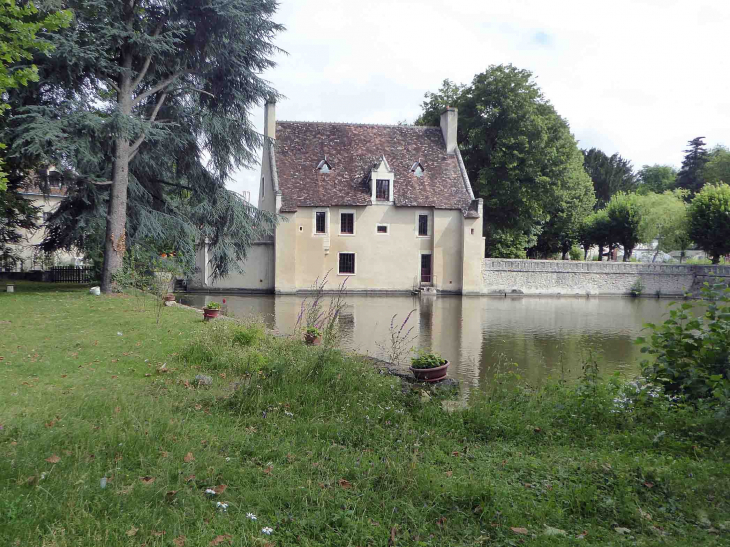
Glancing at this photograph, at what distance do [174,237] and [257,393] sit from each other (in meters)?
16.7

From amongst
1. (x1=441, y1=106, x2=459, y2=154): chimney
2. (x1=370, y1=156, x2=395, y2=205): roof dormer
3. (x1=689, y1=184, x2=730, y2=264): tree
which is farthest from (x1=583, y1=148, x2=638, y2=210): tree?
(x1=370, y1=156, x2=395, y2=205): roof dormer

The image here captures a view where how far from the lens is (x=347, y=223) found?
3186 cm

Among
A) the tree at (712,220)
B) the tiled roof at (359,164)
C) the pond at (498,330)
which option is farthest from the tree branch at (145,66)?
the tree at (712,220)

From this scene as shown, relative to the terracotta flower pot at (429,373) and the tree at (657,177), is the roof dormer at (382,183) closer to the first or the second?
the terracotta flower pot at (429,373)

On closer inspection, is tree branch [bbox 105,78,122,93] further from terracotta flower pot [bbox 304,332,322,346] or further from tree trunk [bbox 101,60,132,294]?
terracotta flower pot [bbox 304,332,322,346]

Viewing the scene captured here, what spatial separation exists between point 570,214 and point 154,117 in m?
33.2

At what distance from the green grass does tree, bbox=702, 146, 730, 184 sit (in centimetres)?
6253

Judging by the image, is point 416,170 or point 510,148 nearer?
point 416,170

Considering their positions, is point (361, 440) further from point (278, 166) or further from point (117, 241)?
point (278, 166)

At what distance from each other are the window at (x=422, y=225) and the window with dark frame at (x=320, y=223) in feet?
19.6

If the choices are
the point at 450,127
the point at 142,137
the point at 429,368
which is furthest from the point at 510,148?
the point at 429,368

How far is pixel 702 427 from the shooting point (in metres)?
5.21

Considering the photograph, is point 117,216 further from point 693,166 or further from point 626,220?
point 693,166

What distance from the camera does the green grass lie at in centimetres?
346
